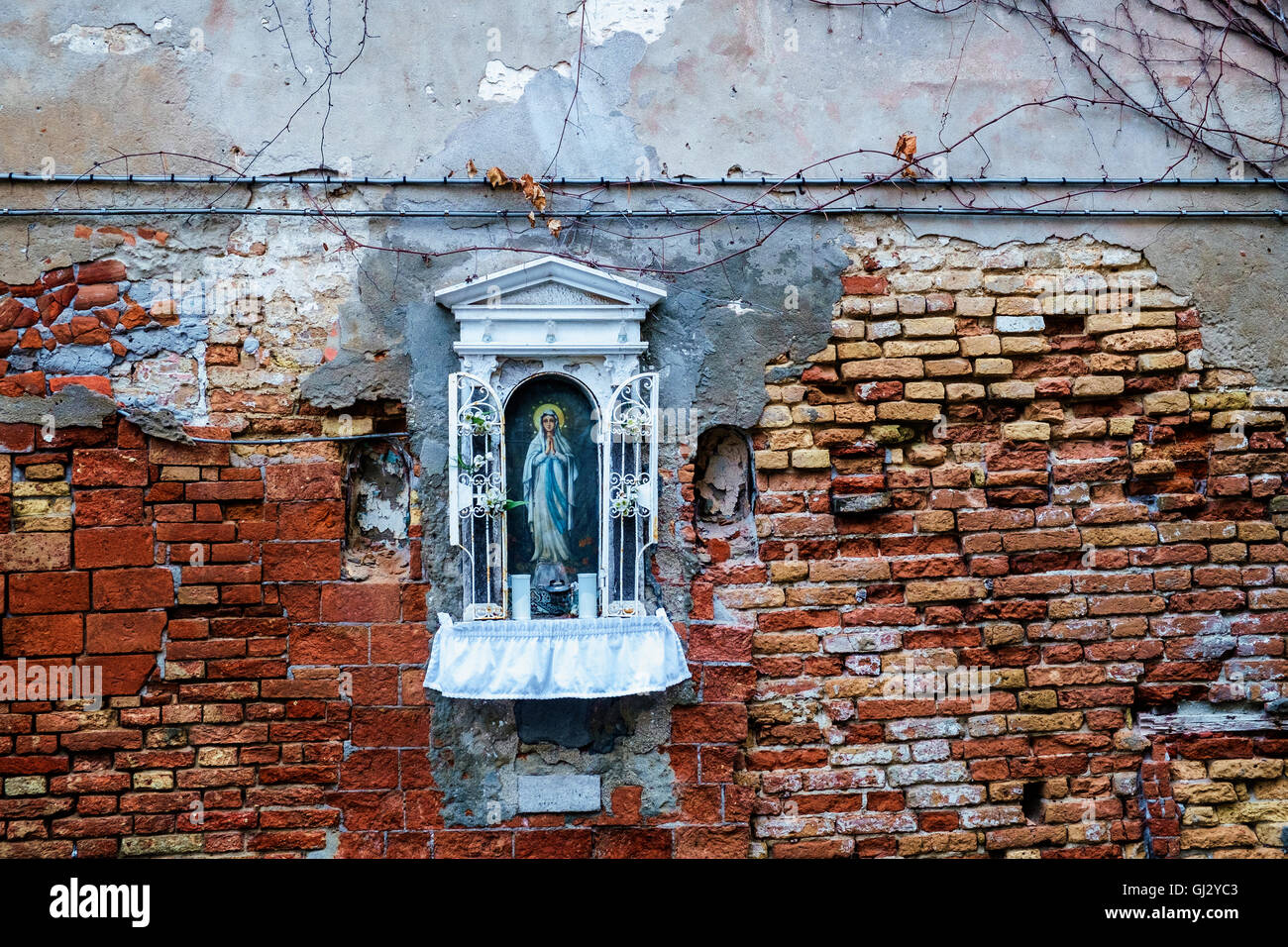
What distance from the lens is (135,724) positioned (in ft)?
11.7

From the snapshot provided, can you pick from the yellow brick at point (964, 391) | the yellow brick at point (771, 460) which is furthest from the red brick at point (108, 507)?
the yellow brick at point (964, 391)

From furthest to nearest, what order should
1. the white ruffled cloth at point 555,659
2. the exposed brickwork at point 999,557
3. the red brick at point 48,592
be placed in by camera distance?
the exposed brickwork at point 999,557 → the red brick at point 48,592 → the white ruffled cloth at point 555,659

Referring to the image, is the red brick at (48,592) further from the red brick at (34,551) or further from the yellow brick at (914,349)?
the yellow brick at (914,349)

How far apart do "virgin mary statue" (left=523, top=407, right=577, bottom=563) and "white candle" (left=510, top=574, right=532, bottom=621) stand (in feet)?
0.30

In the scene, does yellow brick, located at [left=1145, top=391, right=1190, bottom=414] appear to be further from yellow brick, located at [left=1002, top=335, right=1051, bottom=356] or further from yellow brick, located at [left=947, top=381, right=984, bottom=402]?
yellow brick, located at [left=947, top=381, right=984, bottom=402]

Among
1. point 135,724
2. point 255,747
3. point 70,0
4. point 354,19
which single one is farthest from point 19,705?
point 354,19

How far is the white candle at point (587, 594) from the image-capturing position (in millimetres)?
3668

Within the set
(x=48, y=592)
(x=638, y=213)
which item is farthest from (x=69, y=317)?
(x=638, y=213)

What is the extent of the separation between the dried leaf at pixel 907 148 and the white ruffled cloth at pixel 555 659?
2056mm

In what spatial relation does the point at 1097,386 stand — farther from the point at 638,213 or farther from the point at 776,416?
the point at 638,213

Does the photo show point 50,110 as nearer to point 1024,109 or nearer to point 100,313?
point 100,313

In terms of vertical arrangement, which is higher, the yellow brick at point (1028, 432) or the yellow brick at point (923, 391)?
the yellow brick at point (923, 391)

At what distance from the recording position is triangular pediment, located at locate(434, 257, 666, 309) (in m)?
3.60

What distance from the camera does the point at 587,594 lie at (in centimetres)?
367
